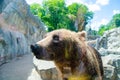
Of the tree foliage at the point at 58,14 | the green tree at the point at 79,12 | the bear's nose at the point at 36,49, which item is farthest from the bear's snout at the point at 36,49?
the green tree at the point at 79,12

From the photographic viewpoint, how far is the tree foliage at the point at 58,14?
34.4 m

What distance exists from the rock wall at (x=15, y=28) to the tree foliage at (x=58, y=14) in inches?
424

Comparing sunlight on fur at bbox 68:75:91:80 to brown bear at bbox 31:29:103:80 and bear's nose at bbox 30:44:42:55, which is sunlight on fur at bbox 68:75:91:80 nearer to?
brown bear at bbox 31:29:103:80

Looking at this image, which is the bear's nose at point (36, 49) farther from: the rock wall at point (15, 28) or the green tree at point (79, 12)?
the green tree at point (79, 12)

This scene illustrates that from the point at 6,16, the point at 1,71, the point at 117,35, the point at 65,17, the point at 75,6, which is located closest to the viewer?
the point at 117,35

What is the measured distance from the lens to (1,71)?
870cm

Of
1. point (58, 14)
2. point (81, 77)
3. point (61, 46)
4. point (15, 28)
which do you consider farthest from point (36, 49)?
point (58, 14)

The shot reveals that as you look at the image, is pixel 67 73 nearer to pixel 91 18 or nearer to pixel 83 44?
pixel 83 44

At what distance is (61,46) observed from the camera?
2.56 meters

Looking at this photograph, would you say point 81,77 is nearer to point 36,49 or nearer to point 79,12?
point 36,49

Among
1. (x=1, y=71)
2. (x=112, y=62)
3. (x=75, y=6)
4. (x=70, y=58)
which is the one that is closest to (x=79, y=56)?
(x=70, y=58)

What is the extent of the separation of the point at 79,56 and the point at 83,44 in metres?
0.15

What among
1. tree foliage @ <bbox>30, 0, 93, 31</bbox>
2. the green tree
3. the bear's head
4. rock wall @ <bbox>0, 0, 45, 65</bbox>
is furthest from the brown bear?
the green tree

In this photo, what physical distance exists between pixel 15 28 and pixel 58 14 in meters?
20.7
